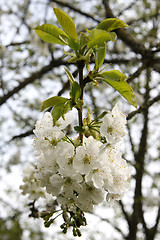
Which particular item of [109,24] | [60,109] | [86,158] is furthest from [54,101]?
[109,24]

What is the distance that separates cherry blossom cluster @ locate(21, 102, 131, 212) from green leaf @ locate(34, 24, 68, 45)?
1.12 feet

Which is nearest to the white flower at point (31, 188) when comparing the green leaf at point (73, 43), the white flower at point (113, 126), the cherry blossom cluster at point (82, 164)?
the cherry blossom cluster at point (82, 164)

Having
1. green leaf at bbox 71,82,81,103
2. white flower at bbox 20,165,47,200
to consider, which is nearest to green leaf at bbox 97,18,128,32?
green leaf at bbox 71,82,81,103

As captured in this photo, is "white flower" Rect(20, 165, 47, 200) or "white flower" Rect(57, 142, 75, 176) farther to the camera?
"white flower" Rect(20, 165, 47, 200)

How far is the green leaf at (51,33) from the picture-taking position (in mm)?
1005

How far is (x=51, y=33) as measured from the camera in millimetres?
1017

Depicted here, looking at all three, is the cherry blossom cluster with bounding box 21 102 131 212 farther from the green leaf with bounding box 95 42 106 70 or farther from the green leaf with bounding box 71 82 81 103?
the green leaf with bounding box 95 42 106 70

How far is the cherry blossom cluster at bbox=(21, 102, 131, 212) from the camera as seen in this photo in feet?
3.35

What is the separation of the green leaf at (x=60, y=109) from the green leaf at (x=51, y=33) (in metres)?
0.26

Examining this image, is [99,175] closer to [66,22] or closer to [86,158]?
[86,158]

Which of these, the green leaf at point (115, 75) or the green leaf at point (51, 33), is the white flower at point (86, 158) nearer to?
the green leaf at point (115, 75)

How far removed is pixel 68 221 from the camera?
129 centimetres

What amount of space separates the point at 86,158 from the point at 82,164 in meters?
0.04

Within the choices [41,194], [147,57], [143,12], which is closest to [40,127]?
[41,194]
